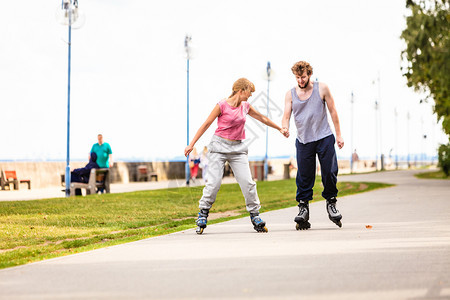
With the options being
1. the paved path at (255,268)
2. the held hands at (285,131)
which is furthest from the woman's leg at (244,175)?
the held hands at (285,131)

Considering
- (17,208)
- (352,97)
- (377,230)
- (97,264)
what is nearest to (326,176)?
(377,230)

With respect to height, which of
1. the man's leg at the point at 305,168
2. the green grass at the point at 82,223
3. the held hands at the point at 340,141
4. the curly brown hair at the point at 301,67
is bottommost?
the green grass at the point at 82,223

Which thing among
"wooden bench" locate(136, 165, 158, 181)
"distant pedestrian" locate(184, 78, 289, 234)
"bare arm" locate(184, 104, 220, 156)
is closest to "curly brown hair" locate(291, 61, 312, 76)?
"distant pedestrian" locate(184, 78, 289, 234)

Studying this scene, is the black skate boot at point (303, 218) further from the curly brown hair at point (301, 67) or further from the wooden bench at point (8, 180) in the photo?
the wooden bench at point (8, 180)

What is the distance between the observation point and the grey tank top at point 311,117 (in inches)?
318

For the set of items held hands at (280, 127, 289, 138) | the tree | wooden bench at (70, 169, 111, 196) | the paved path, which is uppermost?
the tree

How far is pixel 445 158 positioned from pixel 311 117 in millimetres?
31970

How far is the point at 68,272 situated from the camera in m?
5.25

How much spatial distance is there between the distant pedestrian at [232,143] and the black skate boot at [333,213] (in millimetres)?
941

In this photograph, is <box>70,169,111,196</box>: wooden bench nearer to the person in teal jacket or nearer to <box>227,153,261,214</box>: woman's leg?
the person in teal jacket

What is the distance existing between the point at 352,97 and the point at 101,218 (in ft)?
183

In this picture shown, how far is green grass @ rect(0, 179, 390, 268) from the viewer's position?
7.48 m

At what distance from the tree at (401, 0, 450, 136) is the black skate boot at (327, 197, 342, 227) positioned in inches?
730

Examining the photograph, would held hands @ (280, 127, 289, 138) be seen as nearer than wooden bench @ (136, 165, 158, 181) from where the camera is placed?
Yes
